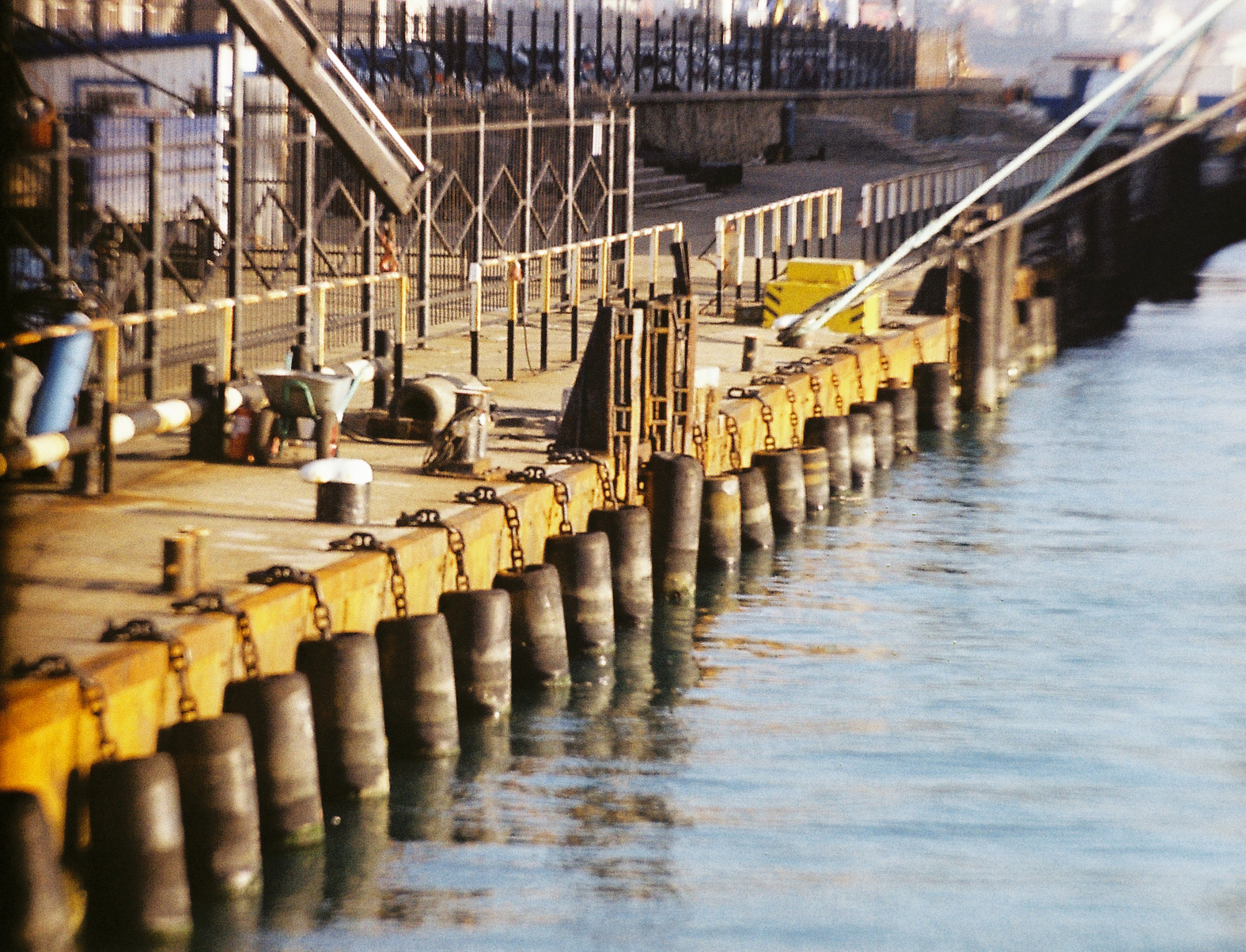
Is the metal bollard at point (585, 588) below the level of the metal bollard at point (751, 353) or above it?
below

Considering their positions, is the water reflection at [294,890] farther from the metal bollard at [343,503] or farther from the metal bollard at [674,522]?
the metal bollard at [674,522]

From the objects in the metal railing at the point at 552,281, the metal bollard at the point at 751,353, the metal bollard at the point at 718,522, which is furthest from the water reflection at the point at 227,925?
the metal bollard at the point at 751,353

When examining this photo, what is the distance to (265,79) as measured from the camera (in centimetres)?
3278

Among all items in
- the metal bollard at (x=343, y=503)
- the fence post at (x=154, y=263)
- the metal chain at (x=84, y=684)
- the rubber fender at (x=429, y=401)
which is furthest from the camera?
the rubber fender at (x=429, y=401)

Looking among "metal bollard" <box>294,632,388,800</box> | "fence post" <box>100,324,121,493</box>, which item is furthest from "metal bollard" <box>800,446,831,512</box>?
"metal bollard" <box>294,632,388,800</box>

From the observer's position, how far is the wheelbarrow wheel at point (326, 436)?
14.3 metres

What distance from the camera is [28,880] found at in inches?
311

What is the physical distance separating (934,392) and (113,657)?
1824 centimetres

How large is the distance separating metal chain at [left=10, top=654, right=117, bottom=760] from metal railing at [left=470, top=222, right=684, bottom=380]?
10.2m

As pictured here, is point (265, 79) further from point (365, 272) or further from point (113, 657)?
point (113, 657)

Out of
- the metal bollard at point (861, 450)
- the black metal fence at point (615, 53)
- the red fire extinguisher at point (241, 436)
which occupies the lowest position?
the metal bollard at point (861, 450)

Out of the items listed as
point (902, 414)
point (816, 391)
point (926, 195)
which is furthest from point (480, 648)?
point (926, 195)

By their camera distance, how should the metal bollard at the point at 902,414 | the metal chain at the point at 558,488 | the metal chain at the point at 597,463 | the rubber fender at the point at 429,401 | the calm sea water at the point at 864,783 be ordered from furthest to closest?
the metal bollard at the point at 902,414 < the rubber fender at the point at 429,401 < the metal chain at the point at 597,463 < the metal chain at the point at 558,488 < the calm sea water at the point at 864,783

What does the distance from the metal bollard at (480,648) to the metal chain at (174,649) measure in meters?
3.02
